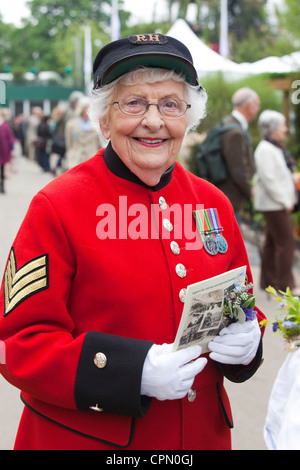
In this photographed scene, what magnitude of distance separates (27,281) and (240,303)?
0.61 m

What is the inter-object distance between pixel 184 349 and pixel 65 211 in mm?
Result: 504

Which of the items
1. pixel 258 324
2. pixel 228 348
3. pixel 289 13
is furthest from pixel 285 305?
pixel 289 13

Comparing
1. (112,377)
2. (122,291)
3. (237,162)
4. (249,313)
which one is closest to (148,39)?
(122,291)

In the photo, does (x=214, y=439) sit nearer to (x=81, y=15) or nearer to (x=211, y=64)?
(x=211, y=64)

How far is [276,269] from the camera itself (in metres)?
6.82

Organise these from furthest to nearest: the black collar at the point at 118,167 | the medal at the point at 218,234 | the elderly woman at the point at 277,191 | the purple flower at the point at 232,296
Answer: the elderly woman at the point at 277,191, the medal at the point at 218,234, the black collar at the point at 118,167, the purple flower at the point at 232,296

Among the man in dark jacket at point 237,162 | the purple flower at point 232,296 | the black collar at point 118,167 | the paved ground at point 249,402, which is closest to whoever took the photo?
the purple flower at point 232,296

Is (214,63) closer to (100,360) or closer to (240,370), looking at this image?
(240,370)

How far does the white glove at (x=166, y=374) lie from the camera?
1.73 m

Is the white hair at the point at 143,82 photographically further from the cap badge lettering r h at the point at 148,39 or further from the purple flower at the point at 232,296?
the purple flower at the point at 232,296

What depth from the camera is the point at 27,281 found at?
5.90ft

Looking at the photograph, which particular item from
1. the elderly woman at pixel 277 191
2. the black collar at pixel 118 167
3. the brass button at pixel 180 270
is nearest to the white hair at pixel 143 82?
the black collar at pixel 118 167

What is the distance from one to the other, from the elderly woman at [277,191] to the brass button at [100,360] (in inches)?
198

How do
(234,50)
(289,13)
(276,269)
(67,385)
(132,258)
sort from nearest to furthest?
(67,385)
(132,258)
(276,269)
(289,13)
(234,50)
